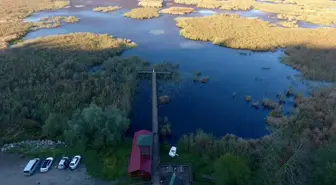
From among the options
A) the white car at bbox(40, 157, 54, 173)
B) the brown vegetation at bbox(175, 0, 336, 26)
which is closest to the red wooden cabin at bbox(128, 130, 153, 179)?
the white car at bbox(40, 157, 54, 173)

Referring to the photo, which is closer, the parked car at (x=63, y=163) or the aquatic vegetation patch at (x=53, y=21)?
the parked car at (x=63, y=163)

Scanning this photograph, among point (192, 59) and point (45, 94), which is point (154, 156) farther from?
point (192, 59)

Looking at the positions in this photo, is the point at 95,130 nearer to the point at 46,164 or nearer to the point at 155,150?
the point at 46,164

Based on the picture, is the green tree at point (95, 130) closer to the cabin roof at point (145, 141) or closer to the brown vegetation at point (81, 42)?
the cabin roof at point (145, 141)

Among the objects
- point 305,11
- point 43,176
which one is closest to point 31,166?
point 43,176

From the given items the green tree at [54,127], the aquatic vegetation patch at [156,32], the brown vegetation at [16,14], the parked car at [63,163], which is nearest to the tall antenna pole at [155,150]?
the parked car at [63,163]
